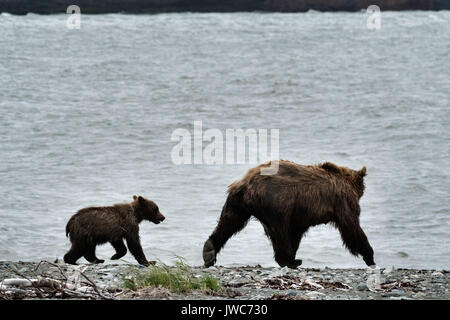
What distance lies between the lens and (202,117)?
21.1m

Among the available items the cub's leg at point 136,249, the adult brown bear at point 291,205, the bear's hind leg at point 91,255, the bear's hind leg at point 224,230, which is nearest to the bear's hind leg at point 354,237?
the adult brown bear at point 291,205

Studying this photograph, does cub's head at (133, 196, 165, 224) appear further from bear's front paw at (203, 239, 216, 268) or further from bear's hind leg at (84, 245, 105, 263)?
bear's front paw at (203, 239, 216, 268)

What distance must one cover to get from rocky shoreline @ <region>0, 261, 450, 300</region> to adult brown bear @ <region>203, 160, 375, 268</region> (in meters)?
0.28

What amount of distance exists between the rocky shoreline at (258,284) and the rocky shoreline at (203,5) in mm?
40258

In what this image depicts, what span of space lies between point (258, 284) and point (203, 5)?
4446cm

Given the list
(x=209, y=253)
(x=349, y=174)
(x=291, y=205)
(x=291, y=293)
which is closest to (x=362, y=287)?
(x=291, y=293)

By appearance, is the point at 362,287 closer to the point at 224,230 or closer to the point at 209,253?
the point at 224,230

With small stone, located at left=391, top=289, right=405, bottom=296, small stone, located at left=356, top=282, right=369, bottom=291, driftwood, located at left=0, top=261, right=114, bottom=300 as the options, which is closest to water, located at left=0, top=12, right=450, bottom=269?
small stone, located at left=356, top=282, right=369, bottom=291

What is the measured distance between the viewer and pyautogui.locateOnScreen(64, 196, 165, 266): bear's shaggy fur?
28.0 feet
